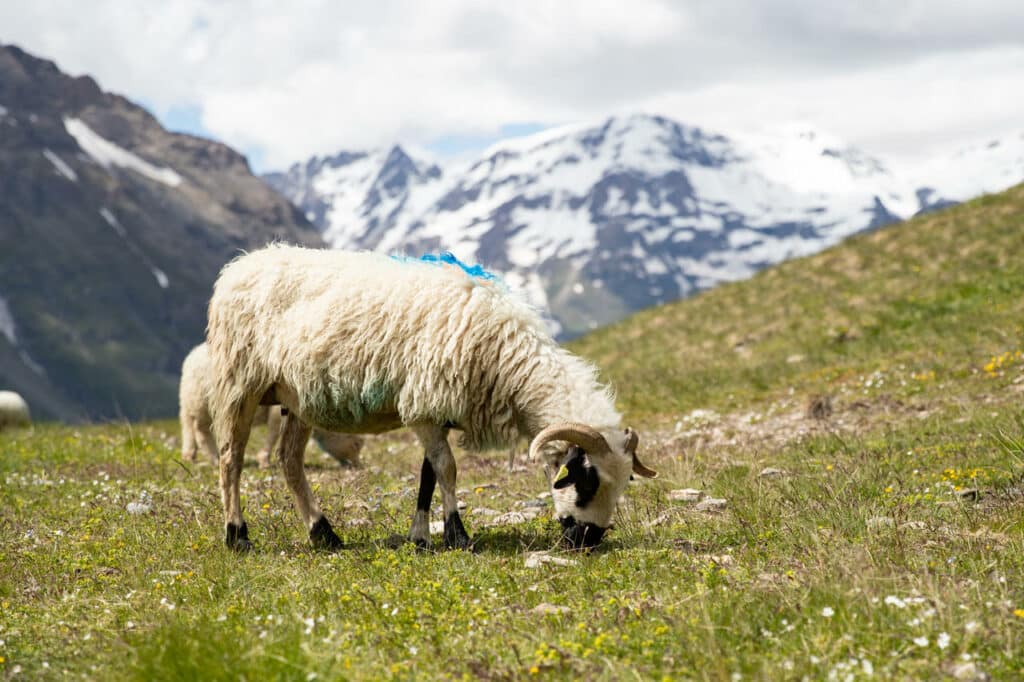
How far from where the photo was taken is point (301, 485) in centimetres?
1007

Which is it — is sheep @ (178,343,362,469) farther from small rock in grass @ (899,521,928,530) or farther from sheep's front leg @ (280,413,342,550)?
small rock in grass @ (899,521,928,530)

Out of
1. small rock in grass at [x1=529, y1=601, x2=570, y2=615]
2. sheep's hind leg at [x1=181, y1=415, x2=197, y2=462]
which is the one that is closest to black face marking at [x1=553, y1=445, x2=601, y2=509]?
small rock in grass at [x1=529, y1=601, x2=570, y2=615]

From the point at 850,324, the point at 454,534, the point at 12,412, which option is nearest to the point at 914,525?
the point at 454,534

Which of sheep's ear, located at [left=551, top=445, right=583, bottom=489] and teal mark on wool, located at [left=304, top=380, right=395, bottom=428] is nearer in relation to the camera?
sheep's ear, located at [left=551, top=445, right=583, bottom=489]

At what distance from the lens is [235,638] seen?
18.7ft

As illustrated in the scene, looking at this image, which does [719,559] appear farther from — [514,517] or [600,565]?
[514,517]

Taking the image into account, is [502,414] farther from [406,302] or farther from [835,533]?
[835,533]

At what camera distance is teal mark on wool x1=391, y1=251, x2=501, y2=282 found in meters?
10.1

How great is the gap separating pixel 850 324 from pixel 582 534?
16.4 m

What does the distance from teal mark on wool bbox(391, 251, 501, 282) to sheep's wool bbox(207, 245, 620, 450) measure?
212mm

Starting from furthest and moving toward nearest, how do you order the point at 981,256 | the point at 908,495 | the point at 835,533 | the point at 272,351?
1. the point at 981,256
2. the point at 272,351
3. the point at 908,495
4. the point at 835,533

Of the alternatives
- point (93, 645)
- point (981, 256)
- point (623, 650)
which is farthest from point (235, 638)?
point (981, 256)

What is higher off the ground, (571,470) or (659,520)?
(571,470)

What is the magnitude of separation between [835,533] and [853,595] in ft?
5.87
